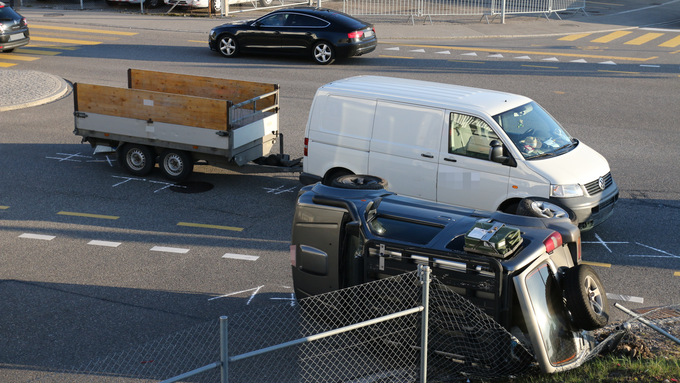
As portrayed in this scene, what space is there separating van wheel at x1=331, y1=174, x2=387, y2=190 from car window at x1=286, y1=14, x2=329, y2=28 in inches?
529

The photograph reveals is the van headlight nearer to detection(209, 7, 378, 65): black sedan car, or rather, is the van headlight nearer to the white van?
the white van

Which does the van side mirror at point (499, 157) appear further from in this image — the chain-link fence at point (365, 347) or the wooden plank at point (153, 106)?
the wooden plank at point (153, 106)

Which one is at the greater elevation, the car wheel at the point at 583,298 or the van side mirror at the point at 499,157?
the van side mirror at the point at 499,157

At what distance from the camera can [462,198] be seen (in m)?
9.78

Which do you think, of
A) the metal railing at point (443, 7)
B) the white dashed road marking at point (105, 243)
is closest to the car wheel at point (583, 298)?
the white dashed road marking at point (105, 243)

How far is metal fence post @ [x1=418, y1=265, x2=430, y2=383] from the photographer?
568 cm

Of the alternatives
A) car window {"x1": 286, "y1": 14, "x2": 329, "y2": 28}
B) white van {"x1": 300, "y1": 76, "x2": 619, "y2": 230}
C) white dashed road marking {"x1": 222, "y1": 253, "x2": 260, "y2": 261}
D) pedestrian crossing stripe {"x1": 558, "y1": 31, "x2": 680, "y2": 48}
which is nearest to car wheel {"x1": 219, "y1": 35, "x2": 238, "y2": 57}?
car window {"x1": 286, "y1": 14, "x2": 329, "y2": 28}

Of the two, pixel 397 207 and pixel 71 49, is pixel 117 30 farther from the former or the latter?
pixel 397 207

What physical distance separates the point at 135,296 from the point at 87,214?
3138 mm

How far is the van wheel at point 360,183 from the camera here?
778cm

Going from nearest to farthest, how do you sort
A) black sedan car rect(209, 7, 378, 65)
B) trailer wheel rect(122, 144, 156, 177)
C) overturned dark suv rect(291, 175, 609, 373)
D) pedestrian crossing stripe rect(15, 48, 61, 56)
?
overturned dark suv rect(291, 175, 609, 373) < trailer wheel rect(122, 144, 156, 177) < black sedan car rect(209, 7, 378, 65) < pedestrian crossing stripe rect(15, 48, 61, 56)

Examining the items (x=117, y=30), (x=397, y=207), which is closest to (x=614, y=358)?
(x=397, y=207)

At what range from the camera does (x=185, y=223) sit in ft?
35.1

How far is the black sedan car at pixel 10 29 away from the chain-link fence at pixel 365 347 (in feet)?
59.3
